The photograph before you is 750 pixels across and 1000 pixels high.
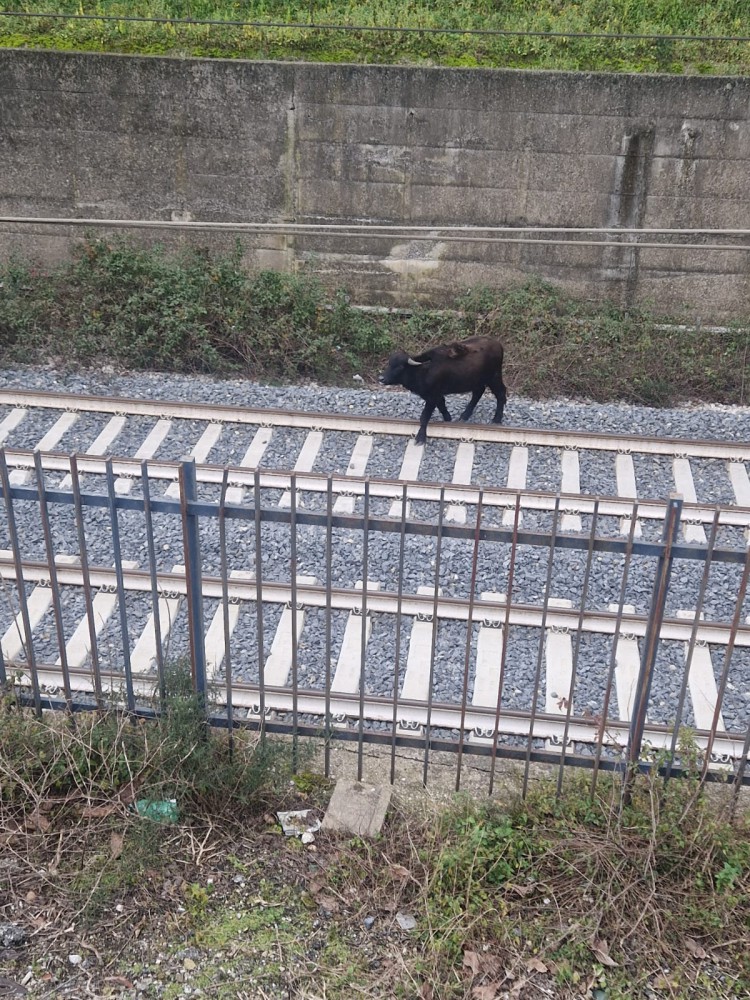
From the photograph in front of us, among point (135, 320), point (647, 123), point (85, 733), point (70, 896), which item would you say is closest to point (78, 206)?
point (135, 320)

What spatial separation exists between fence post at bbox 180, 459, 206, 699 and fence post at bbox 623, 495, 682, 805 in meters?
2.05

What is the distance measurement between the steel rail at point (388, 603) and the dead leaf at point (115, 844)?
215cm

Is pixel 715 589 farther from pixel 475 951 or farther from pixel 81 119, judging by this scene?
pixel 81 119

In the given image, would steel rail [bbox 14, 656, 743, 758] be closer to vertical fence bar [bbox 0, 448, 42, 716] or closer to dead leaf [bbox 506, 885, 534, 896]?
vertical fence bar [bbox 0, 448, 42, 716]

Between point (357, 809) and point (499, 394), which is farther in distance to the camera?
point (499, 394)

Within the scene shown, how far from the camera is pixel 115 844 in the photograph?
409cm

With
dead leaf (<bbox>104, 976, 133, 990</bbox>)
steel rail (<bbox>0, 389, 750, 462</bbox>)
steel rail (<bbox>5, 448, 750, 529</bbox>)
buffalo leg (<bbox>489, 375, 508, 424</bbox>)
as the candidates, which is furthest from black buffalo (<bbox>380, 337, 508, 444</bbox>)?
dead leaf (<bbox>104, 976, 133, 990</bbox>)

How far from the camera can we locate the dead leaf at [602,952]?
3734 millimetres

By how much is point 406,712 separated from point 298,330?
6535mm

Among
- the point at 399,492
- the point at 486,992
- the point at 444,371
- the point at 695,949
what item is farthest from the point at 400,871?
the point at 444,371

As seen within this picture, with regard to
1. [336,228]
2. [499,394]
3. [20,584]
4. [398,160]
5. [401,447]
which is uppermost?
[398,160]

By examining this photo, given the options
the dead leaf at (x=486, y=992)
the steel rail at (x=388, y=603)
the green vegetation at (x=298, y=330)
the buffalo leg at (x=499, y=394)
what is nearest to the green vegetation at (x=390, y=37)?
the green vegetation at (x=298, y=330)

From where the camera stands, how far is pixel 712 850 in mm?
3965

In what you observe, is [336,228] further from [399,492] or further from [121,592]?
[121,592]
